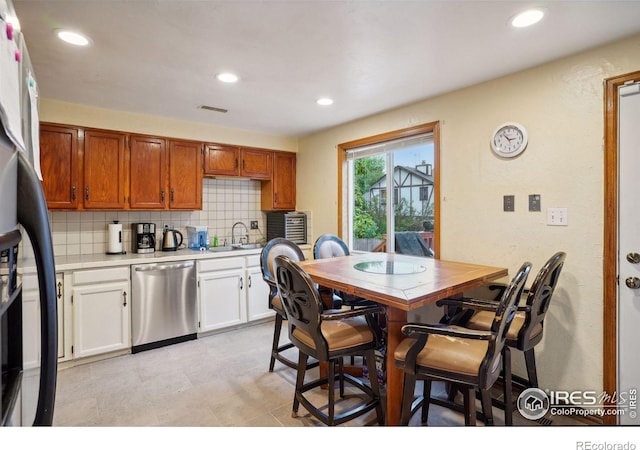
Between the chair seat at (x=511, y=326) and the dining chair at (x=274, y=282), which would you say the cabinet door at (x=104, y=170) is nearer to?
the dining chair at (x=274, y=282)

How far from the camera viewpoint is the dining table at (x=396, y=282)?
175cm

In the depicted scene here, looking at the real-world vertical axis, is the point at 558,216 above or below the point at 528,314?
above

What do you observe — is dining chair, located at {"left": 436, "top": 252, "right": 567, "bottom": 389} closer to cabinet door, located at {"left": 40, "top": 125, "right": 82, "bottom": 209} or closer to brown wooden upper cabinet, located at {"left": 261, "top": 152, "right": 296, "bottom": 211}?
brown wooden upper cabinet, located at {"left": 261, "top": 152, "right": 296, "bottom": 211}

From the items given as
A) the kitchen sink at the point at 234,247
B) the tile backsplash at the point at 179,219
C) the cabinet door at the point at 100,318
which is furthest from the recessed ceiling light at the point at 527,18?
the cabinet door at the point at 100,318

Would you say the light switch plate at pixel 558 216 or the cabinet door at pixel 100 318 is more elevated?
the light switch plate at pixel 558 216

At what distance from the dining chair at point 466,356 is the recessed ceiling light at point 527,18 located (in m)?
1.29

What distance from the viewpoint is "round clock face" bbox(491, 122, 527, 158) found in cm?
233

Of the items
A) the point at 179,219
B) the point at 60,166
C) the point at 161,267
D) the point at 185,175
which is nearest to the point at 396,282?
the point at 161,267

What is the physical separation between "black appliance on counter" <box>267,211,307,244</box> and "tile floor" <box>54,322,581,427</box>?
1459 millimetres

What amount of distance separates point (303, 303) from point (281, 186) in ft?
9.26

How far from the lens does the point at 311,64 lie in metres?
2.24

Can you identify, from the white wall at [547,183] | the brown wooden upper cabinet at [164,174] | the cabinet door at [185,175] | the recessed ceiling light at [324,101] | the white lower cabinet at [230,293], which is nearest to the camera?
the white wall at [547,183]

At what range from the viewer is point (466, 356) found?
1.56 metres

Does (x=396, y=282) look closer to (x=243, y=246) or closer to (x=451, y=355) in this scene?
(x=451, y=355)
